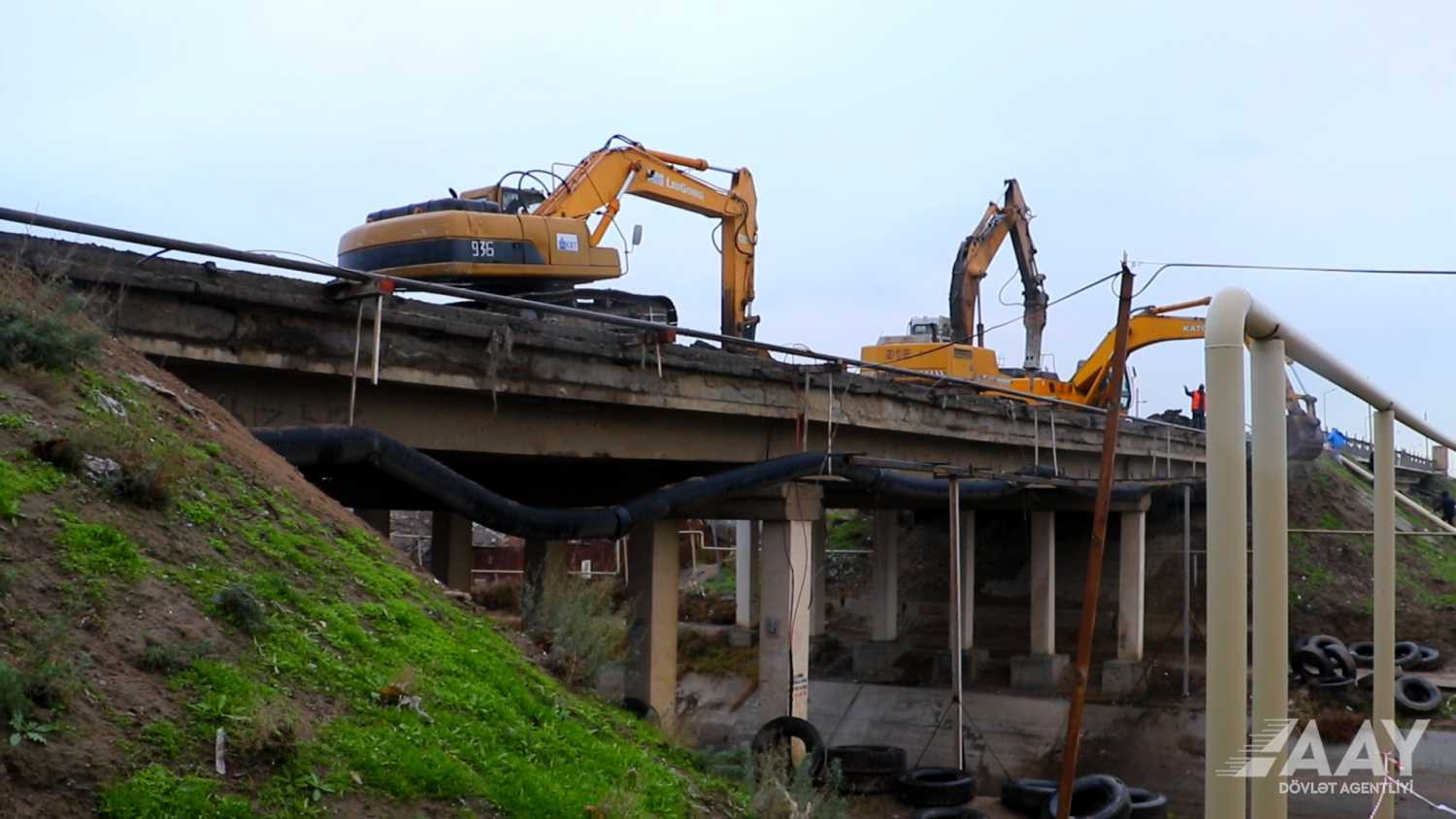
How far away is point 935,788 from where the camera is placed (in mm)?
17969

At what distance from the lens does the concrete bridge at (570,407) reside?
1107 centimetres

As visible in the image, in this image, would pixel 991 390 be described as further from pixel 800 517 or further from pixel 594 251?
pixel 594 251

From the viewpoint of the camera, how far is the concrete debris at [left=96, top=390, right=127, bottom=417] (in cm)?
828

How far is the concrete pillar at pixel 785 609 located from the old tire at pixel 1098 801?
409 cm

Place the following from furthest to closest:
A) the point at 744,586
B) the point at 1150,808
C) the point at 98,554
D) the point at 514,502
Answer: the point at 744,586
the point at 1150,808
the point at 514,502
the point at 98,554

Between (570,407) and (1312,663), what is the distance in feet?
67.0

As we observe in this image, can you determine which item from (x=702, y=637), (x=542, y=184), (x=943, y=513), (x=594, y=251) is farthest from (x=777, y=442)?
(x=943, y=513)

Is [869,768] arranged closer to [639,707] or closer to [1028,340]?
[639,707]

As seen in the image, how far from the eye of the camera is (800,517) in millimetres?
20031

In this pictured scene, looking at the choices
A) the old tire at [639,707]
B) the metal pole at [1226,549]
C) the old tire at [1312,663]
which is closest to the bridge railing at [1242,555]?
the metal pole at [1226,549]

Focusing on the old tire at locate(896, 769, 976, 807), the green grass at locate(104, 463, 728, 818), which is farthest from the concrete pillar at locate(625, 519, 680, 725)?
the green grass at locate(104, 463, 728, 818)

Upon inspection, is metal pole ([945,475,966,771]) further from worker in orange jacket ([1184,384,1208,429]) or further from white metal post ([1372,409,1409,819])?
worker in orange jacket ([1184,384,1208,429])

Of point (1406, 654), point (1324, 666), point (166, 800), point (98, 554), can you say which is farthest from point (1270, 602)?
point (1406, 654)

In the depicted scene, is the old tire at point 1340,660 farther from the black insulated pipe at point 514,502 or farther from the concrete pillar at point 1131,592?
the black insulated pipe at point 514,502
